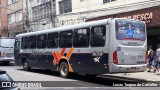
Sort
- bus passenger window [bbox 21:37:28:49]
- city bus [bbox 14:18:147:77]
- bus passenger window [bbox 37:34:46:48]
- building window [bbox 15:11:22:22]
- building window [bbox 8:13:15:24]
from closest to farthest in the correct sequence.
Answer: city bus [bbox 14:18:147:77] → bus passenger window [bbox 37:34:46:48] → bus passenger window [bbox 21:37:28:49] → building window [bbox 15:11:22:22] → building window [bbox 8:13:15:24]

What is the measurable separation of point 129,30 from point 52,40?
5.30 metres

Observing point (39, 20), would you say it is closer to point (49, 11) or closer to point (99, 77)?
point (49, 11)

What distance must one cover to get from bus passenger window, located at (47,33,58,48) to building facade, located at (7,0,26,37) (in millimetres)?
22871

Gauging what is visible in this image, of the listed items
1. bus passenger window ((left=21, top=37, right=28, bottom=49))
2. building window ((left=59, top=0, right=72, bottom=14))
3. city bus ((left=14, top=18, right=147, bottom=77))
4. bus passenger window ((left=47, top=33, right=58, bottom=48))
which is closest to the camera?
city bus ((left=14, top=18, right=147, bottom=77))

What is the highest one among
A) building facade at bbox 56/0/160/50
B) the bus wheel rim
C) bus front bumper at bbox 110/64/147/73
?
building facade at bbox 56/0/160/50

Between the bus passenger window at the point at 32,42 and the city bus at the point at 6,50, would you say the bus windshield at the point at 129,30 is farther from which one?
the city bus at the point at 6,50

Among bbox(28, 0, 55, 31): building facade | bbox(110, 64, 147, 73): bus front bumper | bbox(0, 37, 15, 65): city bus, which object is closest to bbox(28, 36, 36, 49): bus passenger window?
bbox(110, 64, 147, 73): bus front bumper

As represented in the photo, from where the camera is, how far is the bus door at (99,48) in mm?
13250

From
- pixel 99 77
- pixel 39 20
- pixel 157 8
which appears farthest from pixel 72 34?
pixel 39 20

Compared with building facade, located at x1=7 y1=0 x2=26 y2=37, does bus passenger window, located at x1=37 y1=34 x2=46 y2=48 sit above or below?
below

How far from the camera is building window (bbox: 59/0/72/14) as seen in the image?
30.2m

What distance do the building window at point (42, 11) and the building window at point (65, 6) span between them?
2442 mm

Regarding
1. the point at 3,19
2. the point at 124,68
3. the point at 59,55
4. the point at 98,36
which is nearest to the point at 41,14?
the point at 3,19

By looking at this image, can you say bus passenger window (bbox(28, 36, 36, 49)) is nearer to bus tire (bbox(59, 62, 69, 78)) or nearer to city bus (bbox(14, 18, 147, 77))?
city bus (bbox(14, 18, 147, 77))
